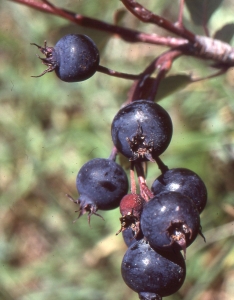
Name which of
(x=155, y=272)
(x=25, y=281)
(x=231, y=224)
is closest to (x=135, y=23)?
(x=231, y=224)

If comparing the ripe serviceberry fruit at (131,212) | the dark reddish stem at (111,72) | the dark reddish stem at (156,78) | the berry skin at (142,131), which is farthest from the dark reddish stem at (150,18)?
the ripe serviceberry fruit at (131,212)

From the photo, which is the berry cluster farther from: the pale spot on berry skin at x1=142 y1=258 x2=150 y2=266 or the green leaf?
the green leaf

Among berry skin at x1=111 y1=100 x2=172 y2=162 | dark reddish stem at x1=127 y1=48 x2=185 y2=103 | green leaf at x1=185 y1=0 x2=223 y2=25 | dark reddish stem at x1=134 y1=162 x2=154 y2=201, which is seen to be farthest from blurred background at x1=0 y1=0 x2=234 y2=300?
berry skin at x1=111 y1=100 x2=172 y2=162

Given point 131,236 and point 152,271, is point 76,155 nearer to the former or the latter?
point 131,236

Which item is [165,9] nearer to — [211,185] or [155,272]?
[211,185]

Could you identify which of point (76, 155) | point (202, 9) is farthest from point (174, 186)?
point (76, 155)

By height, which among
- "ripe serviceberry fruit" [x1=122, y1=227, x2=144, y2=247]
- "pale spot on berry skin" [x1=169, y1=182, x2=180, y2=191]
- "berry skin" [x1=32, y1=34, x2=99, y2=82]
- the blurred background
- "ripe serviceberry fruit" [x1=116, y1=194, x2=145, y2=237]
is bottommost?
the blurred background

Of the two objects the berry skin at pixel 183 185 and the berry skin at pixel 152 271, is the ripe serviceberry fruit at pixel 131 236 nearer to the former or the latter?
the berry skin at pixel 152 271
